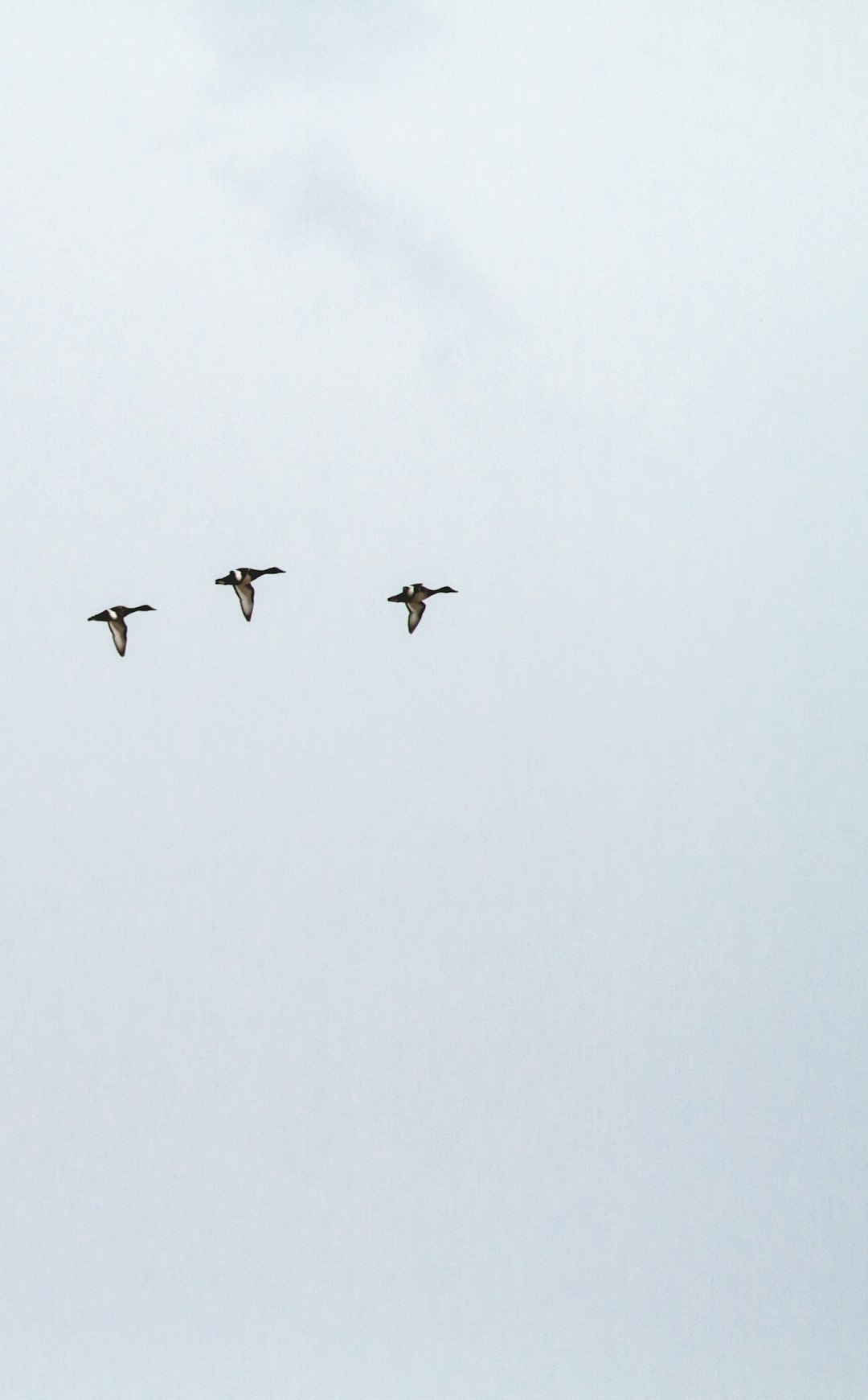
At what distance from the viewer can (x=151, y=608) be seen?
384 feet

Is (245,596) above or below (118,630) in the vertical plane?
above

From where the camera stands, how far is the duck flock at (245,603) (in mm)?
113562

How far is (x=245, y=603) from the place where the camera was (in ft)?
374

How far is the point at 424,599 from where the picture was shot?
382 feet

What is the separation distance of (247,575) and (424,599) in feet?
21.2

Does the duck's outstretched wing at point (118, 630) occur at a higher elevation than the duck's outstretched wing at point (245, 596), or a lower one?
lower

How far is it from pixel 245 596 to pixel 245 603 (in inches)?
20.1

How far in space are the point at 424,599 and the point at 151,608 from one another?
382 inches

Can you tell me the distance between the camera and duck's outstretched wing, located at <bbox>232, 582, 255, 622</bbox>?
11344cm

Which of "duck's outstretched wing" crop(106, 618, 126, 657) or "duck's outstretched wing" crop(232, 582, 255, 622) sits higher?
"duck's outstretched wing" crop(232, 582, 255, 622)

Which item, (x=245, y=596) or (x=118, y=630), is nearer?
(x=245, y=596)

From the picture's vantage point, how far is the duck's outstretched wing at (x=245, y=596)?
113m

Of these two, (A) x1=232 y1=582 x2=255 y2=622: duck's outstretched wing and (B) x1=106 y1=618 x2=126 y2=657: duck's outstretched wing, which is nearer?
(A) x1=232 y1=582 x2=255 y2=622: duck's outstretched wing

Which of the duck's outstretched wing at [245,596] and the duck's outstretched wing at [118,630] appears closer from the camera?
the duck's outstretched wing at [245,596]
